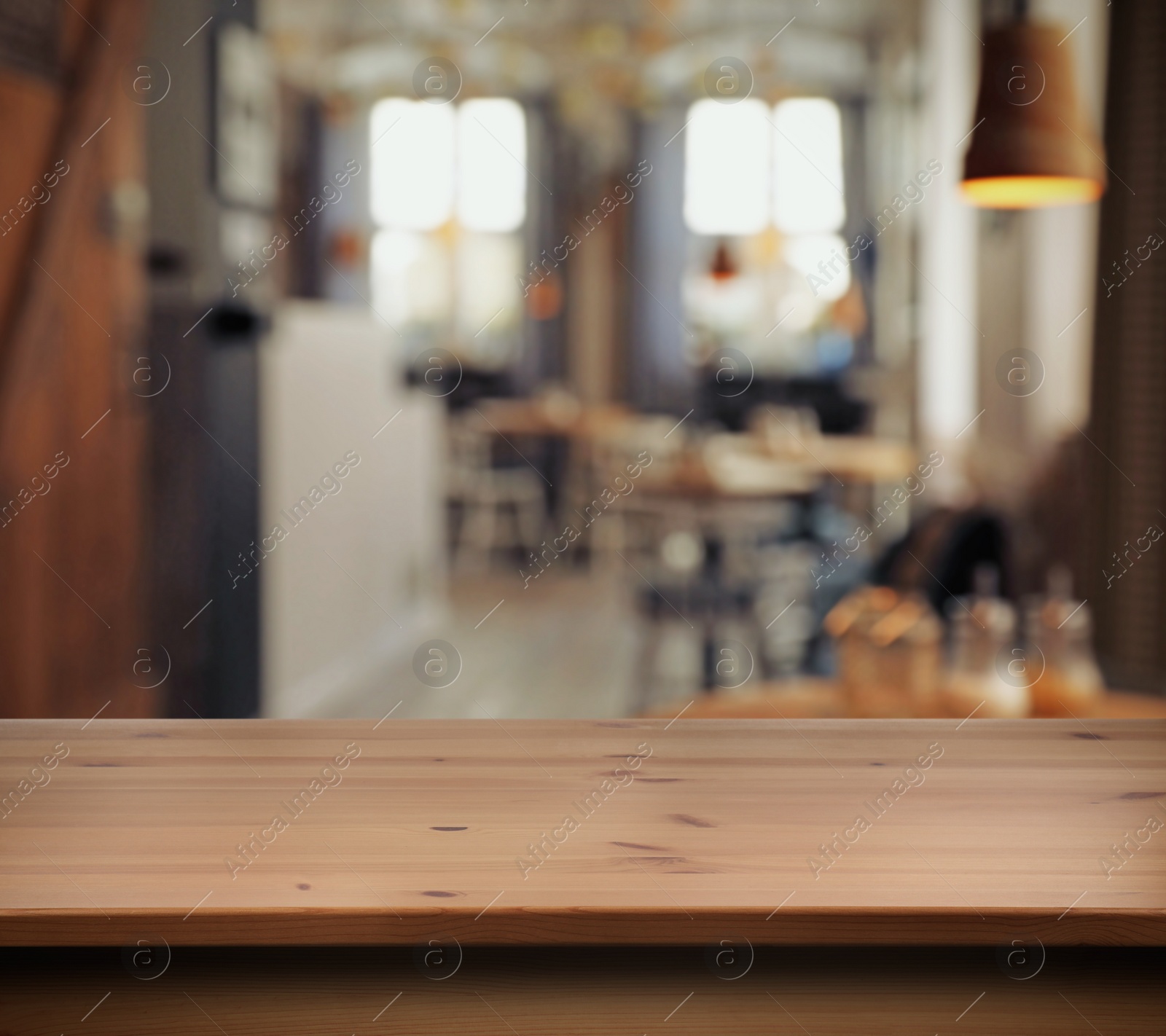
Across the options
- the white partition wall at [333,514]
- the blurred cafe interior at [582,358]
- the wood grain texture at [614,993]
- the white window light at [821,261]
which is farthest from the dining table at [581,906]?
the white window light at [821,261]

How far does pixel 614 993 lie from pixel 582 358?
374 inches

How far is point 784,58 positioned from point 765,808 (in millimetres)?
9623

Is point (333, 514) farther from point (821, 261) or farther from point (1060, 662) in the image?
point (821, 261)

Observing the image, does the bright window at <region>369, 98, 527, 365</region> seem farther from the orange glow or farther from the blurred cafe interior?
the orange glow

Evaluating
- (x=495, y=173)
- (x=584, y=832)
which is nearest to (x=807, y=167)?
(x=495, y=173)

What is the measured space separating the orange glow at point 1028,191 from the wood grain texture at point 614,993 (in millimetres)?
1417

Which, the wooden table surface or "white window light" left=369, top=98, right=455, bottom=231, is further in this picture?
"white window light" left=369, top=98, right=455, bottom=231

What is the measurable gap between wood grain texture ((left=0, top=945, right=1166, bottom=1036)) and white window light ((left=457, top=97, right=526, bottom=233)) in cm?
953

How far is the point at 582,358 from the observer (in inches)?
397

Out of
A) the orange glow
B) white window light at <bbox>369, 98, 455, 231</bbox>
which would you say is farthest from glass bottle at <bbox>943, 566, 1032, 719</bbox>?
white window light at <bbox>369, 98, 455, 231</bbox>

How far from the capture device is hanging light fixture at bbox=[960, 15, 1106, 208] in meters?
1.78

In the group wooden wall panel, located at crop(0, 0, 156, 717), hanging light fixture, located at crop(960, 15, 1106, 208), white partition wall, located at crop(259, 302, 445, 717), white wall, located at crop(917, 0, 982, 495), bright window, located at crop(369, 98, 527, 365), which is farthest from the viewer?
bright window, located at crop(369, 98, 527, 365)

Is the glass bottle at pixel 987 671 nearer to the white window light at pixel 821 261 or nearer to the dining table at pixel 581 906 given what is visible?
the dining table at pixel 581 906

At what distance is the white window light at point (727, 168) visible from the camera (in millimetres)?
9914
